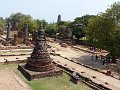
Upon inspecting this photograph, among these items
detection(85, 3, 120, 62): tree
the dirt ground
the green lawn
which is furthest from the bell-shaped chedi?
detection(85, 3, 120, 62): tree

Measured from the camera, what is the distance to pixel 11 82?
21.2m

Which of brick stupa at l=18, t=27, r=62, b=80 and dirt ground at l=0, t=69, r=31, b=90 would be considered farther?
brick stupa at l=18, t=27, r=62, b=80

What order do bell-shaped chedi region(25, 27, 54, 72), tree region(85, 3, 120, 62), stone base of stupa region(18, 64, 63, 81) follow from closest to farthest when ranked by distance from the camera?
1. stone base of stupa region(18, 64, 63, 81)
2. bell-shaped chedi region(25, 27, 54, 72)
3. tree region(85, 3, 120, 62)

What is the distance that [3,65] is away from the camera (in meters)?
28.2

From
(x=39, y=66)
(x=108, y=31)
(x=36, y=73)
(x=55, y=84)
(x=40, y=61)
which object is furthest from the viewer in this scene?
(x=108, y=31)

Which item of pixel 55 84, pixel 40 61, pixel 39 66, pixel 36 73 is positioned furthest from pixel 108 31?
pixel 55 84

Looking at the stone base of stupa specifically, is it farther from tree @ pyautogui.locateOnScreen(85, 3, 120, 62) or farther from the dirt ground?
tree @ pyautogui.locateOnScreen(85, 3, 120, 62)

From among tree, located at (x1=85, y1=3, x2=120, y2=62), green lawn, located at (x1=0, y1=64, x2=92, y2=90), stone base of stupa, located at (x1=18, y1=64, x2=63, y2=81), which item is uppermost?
tree, located at (x1=85, y1=3, x2=120, y2=62)

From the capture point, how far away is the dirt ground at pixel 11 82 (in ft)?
64.6

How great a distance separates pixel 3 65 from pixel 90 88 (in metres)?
12.5

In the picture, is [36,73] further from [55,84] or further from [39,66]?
[55,84]

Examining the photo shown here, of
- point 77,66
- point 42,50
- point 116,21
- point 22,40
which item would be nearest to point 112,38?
point 116,21

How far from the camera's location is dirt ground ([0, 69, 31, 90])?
1970 cm

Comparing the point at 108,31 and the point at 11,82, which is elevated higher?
the point at 108,31
